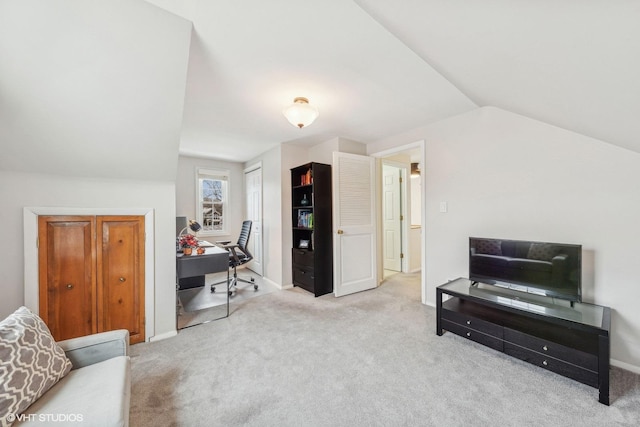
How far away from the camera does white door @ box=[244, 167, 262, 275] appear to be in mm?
4725

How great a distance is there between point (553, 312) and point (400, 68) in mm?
2207

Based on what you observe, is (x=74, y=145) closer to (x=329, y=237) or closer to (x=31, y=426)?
(x=31, y=426)

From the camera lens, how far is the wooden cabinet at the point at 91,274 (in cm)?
201

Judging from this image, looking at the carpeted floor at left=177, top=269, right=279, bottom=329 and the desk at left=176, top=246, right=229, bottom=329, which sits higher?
the desk at left=176, top=246, right=229, bottom=329

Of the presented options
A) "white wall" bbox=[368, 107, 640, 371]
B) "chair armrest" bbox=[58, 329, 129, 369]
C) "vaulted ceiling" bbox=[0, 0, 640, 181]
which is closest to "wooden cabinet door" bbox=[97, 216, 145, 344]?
"vaulted ceiling" bbox=[0, 0, 640, 181]

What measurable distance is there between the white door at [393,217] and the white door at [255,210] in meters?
2.44

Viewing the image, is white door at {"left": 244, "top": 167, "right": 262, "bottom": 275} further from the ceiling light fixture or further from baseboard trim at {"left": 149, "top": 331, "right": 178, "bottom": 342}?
the ceiling light fixture

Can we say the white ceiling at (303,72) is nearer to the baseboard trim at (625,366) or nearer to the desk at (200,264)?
the desk at (200,264)

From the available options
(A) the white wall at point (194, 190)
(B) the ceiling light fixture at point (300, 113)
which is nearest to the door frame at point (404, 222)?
(B) the ceiling light fixture at point (300, 113)

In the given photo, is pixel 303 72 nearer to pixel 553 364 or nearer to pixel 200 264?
pixel 200 264

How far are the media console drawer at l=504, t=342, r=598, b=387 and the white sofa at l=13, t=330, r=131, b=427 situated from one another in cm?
250

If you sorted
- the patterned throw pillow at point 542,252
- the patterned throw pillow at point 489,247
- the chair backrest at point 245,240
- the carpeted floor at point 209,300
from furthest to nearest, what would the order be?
the chair backrest at point 245,240 → the carpeted floor at point 209,300 → the patterned throw pillow at point 489,247 → the patterned throw pillow at point 542,252

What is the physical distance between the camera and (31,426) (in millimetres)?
927

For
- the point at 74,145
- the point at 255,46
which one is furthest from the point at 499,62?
the point at 74,145
